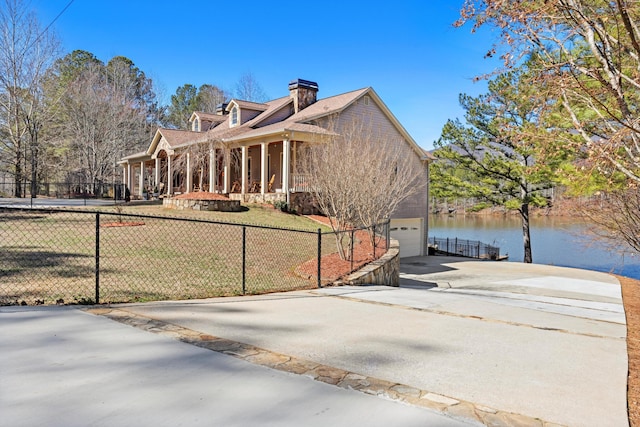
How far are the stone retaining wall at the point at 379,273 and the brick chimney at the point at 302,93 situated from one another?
48.6 feet

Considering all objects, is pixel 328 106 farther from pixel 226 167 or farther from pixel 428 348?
pixel 428 348

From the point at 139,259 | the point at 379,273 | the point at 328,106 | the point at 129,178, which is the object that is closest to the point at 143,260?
the point at 139,259

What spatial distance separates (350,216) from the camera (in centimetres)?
1206

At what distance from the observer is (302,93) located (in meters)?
24.9

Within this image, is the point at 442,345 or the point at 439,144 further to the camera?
the point at 439,144

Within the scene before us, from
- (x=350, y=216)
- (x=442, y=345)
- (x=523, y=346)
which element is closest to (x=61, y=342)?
(x=442, y=345)

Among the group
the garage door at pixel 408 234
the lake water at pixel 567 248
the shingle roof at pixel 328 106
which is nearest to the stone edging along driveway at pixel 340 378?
the lake water at pixel 567 248

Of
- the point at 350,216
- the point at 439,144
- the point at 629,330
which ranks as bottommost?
the point at 629,330

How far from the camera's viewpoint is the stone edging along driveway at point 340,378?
2656 mm

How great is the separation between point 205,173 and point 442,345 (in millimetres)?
23524

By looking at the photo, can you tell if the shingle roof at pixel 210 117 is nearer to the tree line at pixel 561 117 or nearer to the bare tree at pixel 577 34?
the tree line at pixel 561 117

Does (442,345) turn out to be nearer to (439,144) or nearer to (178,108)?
(439,144)

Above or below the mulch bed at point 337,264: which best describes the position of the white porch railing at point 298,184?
above

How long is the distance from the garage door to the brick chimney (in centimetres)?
856
